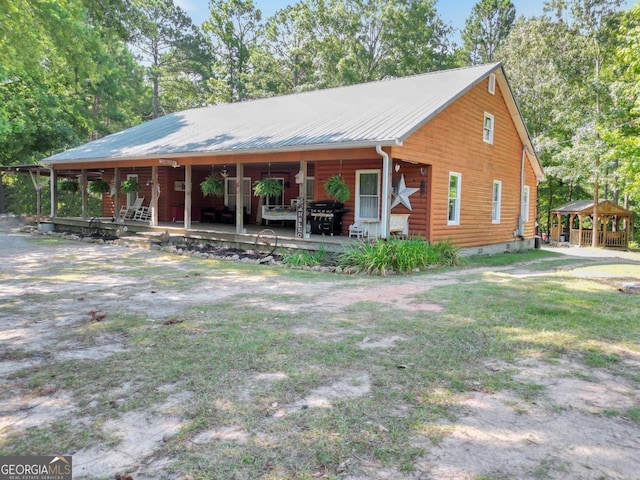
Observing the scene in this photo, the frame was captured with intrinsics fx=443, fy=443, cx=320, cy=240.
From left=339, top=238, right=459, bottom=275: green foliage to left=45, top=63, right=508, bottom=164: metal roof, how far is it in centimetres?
227

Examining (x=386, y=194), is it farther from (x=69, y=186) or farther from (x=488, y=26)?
(x=488, y=26)

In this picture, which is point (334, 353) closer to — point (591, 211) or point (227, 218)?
point (227, 218)

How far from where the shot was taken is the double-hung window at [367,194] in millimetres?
12812

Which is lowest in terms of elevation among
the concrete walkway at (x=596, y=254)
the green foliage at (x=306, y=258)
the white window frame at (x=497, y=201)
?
the concrete walkway at (x=596, y=254)

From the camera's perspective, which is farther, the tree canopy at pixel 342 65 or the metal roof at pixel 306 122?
the tree canopy at pixel 342 65

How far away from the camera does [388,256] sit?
9469mm

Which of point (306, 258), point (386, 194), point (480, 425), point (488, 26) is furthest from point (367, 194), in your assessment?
point (488, 26)

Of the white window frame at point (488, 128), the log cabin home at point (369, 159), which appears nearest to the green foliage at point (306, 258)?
the log cabin home at point (369, 159)

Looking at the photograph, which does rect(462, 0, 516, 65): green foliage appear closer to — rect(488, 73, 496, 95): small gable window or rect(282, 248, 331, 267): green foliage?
rect(488, 73, 496, 95): small gable window

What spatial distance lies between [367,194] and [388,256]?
3.88 metres

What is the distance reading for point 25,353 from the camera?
3.99m

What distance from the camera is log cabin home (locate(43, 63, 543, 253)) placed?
1116cm

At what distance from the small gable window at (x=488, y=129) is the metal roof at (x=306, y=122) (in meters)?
1.56

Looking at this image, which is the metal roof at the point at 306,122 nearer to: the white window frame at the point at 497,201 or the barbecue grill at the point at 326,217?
the barbecue grill at the point at 326,217
